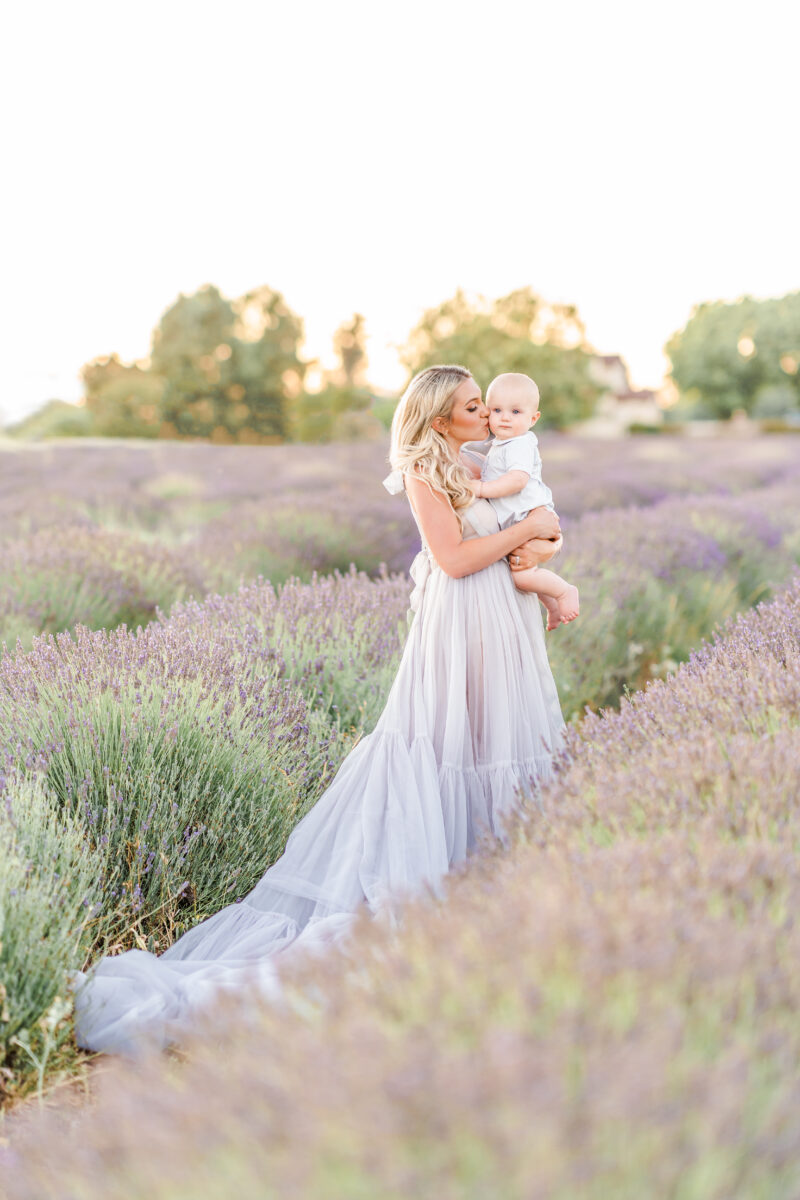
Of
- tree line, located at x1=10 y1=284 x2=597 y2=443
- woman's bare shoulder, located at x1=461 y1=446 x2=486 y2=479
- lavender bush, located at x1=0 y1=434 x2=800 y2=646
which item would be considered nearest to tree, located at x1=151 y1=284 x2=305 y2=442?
tree line, located at x1=10 y1=284 x2=597 y2=443

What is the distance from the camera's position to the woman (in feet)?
8.54

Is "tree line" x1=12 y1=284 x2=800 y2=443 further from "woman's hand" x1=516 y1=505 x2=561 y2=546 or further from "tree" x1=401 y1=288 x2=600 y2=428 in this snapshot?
"woman's hand" x1=516 y1=505 x2=561 y2=546

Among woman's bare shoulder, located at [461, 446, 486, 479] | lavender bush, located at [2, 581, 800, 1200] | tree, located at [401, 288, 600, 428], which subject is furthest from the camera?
tree, located at [401, 288, 600, 428]

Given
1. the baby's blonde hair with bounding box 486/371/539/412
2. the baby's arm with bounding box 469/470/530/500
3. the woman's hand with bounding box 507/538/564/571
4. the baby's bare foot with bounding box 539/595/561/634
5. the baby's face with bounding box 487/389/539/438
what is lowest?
the baby's bare foot with bounding box 539/595/561/634

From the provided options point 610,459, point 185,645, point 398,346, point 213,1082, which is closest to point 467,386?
point 185,645

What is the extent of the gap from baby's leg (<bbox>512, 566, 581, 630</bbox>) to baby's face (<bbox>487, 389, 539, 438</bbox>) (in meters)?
0.41

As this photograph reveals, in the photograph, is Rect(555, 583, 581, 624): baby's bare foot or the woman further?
Rect(555, 583, 581, 624): baby's bare foot

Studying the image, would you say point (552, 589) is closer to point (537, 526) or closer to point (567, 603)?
point (567, 603)

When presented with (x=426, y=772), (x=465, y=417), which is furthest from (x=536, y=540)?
(x=426, y=772)

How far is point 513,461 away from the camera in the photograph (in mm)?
2801

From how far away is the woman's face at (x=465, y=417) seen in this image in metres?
2.73

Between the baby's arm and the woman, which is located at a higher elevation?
the baby's arm

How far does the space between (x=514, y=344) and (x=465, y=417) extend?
20480 millimetres

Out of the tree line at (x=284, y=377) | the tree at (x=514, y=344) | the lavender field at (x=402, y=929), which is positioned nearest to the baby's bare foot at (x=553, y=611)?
the lavender field at (x=402, y=929)
